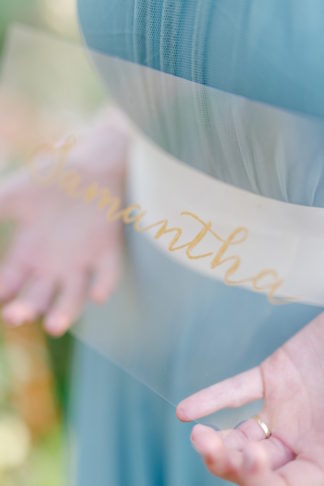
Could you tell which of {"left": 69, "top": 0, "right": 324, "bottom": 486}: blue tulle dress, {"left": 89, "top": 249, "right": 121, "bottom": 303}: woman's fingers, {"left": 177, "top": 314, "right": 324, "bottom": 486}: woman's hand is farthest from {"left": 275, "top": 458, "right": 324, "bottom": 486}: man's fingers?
{"left": 89, "top": 249, "right": 121, "bottom": 303}: woman's fingers

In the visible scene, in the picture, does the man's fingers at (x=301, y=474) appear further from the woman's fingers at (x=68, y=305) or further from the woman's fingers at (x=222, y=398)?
the woman's fingers at (x=68, y=305)

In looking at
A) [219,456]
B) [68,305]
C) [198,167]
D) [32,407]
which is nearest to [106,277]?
[68,305]

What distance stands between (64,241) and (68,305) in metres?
0.09

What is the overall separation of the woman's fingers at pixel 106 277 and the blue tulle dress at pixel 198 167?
0.20 feet

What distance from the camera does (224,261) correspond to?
562 millimetres

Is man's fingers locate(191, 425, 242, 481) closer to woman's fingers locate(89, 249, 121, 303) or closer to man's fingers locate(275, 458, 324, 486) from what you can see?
man's fingers locate(275, 458, 324, 486)

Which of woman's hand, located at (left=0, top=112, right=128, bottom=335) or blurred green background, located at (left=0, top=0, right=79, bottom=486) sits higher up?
woman's hand, located at (left=0, top=112, right=128, bottom=335)

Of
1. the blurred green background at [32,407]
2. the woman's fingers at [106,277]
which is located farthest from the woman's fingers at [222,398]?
the blurred green background at [32,407]

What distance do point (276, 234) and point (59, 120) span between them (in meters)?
0.40

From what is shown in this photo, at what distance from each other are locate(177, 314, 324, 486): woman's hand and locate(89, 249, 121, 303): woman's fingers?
0.26 metres

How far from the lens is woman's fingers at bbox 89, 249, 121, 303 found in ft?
2.46

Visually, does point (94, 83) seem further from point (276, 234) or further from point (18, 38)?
point (276, 234)

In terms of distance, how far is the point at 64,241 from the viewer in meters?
0.79

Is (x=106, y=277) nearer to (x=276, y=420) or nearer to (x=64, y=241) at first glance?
(x=64, y=241)
